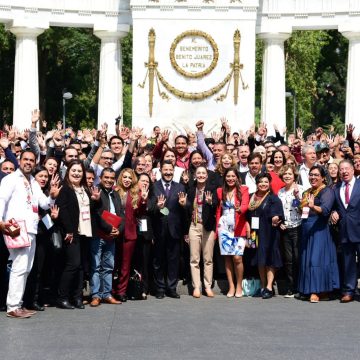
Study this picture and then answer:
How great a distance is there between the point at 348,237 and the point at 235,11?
18.9 meters

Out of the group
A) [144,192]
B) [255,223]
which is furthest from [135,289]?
[255,223]

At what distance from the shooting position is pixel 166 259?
63.5ft

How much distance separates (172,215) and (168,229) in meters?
0.27

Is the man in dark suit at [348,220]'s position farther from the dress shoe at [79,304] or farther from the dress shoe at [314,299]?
the dress shoe at [79,304]

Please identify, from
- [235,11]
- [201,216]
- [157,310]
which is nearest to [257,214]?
[201,216]

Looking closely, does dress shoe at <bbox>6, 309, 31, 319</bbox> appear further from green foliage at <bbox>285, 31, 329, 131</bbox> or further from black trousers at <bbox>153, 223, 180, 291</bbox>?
green foliage at <bbox>285, 31, 329, 131</bbox>

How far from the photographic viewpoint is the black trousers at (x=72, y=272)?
57.5ft

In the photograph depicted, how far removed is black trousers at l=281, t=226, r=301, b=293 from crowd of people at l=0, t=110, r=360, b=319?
0.7 inches

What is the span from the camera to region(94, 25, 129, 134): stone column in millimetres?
39000

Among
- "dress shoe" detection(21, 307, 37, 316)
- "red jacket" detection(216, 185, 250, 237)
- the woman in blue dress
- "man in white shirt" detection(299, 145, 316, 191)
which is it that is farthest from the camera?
"man in white shirt" detection(299, 145, 316, 191)

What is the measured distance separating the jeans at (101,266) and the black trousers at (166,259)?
1129mm

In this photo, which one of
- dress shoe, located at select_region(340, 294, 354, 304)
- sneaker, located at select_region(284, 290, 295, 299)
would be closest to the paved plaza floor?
dress shoe, located at select_region(340, 294, 354, 304)

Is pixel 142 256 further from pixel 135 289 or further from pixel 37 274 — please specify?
pixel 37 274

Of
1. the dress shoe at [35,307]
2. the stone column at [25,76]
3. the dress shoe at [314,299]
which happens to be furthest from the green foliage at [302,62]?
the dress shoe at [35,307]
